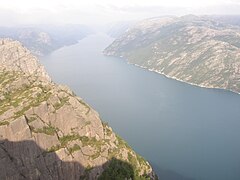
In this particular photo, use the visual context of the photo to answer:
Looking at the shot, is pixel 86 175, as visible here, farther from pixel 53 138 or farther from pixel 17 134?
pixel 17 134

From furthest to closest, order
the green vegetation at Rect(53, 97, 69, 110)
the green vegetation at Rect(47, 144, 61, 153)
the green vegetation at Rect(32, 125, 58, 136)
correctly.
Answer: the green vegetation at Rect(53, 97, 69, 110) < the green vegetation at Rect(32, 125, 58, 136) < the green vegetation at Rect(47, 144, 61, 153)

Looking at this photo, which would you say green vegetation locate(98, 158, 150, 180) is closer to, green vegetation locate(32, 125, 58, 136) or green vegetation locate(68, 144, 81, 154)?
green vegetation locate(68, 144, 81, 154)

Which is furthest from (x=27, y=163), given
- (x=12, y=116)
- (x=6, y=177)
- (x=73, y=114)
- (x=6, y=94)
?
(x=6, y=94)

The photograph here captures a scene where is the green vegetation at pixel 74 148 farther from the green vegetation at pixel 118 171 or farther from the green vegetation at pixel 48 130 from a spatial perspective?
the green vegetation at pixel 118 171

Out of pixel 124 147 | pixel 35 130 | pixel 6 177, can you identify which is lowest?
pixel 124 147

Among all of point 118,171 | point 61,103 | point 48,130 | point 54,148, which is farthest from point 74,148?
point 61,103

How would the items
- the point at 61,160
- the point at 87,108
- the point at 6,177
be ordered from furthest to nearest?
the point at 87,108
the point at 61,160
the point at 6,177

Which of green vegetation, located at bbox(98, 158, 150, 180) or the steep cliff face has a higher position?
the steep cliff face

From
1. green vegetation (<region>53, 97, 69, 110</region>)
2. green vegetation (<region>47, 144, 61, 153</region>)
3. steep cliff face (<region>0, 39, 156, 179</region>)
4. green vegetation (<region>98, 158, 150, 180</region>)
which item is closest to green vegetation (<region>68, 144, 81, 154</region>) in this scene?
steep cliff face (<region>0, 39, 156, 179</region>)

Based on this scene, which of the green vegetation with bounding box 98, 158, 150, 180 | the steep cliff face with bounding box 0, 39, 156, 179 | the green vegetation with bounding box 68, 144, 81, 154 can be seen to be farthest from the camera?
the green vegetation with bounding box 98, 158, 150, 180
